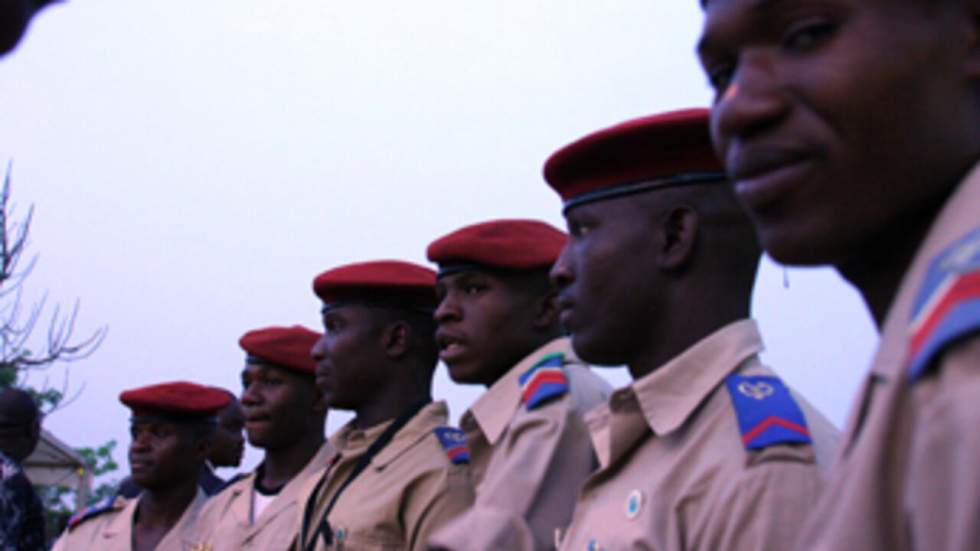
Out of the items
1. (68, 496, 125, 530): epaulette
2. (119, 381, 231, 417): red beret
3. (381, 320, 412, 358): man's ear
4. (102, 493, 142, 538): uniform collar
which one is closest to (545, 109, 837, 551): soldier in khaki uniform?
(381, 320, 412, 358): man's ear

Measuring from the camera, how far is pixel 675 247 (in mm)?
2928

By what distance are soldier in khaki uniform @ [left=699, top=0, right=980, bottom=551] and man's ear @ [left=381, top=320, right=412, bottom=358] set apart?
3960 millimetres

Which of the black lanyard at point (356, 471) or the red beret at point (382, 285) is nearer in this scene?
the black lanyard at point (356, 471)

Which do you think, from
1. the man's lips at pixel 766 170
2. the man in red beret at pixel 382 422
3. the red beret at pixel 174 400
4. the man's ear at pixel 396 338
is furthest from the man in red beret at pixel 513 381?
the red beret at pixel 174 400

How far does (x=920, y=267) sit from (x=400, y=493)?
12.8 ft

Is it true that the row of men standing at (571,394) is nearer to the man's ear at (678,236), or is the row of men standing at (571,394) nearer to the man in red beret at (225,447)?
the man's ear at (678,236)

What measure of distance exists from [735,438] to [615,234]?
81 cm

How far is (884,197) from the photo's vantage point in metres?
1.34

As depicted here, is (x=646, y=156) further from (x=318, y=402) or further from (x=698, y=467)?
(x=318, y=402)

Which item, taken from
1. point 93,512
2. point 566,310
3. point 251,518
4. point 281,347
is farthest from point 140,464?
point 566,310

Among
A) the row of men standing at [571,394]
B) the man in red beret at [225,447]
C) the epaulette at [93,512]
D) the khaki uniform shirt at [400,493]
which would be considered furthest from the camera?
the man in red beret at [225,447]

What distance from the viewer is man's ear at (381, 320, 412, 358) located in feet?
17.9

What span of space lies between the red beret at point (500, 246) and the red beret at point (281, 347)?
6.57 feet

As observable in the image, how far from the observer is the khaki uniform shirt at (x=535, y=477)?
3045 mm
